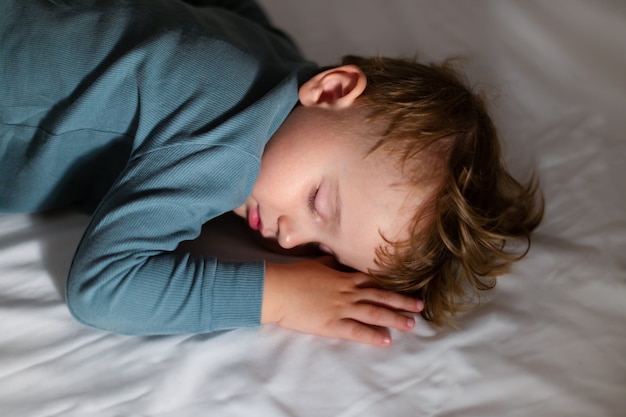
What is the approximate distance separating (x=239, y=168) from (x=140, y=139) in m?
0.15

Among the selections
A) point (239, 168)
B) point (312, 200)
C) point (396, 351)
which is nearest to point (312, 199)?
point (312, 200)

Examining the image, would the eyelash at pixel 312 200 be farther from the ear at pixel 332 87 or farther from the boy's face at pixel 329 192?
the ear at pixel 332 87

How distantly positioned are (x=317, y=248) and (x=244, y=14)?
0.58 meters

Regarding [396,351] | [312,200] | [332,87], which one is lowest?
[396,351]

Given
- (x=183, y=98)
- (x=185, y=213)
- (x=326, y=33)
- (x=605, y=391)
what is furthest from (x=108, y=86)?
(x=605, y=391)

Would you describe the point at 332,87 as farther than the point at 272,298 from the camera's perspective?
Yes

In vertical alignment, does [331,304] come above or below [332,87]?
below

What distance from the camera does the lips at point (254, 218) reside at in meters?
1.08

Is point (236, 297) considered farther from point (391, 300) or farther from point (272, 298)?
point (391, 300)

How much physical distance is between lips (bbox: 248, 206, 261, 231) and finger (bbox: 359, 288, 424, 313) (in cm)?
20

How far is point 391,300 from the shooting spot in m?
1.01

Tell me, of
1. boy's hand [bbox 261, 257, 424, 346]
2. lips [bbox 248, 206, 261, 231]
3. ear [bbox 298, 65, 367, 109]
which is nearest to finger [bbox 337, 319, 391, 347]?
boy's hand [bbox 261, 257, 424, 346]

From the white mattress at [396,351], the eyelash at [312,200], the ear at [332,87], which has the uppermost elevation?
the ear at [332,87]

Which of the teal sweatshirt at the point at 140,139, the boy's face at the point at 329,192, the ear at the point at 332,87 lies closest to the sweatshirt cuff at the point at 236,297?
the teal sweatshirt at the point at 140,139
